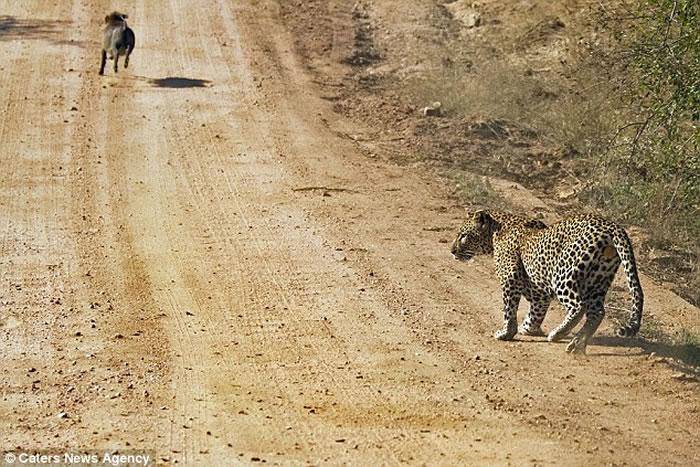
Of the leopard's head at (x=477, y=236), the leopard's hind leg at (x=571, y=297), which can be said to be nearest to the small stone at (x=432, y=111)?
the leopard's head at (x=477, y=236)

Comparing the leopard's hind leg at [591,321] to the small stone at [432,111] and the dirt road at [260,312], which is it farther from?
the small stone at [432,111]

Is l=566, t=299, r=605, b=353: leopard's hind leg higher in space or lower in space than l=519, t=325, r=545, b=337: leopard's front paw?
higher

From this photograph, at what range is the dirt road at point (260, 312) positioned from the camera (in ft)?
30.0

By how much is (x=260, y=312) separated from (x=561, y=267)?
115 inches

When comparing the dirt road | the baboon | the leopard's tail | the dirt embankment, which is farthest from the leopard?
the baboon

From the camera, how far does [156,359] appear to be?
10.7m

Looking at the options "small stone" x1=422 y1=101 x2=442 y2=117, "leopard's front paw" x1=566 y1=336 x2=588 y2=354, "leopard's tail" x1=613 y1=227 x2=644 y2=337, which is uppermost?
"leopard's tail" x1=613 y1=227 x2=644 y2=337

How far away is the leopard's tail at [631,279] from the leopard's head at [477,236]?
1.67 metres

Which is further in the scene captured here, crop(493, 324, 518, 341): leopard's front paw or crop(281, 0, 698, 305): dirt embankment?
crop(281, 0, 698, 305): dirt embankment

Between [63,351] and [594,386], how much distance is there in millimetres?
4493

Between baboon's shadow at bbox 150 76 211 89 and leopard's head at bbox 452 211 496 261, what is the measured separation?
10069 millimetres

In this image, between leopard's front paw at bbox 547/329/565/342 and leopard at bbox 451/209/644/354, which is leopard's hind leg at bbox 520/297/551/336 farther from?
leopard's front paw at bbox 547/329/565/342

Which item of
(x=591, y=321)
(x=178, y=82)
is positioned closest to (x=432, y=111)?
(x=178, y=82)

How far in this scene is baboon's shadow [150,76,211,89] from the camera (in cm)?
2108
